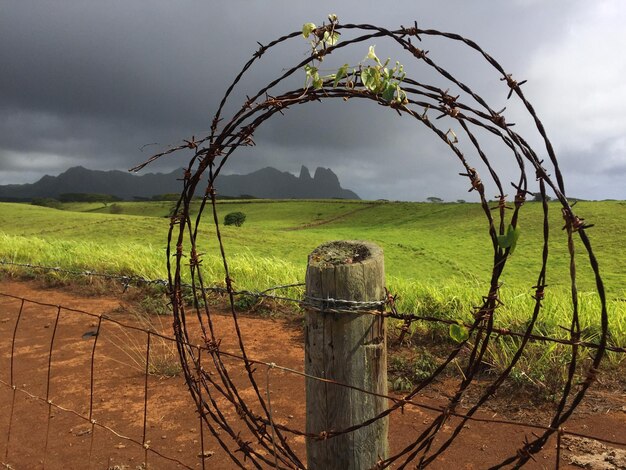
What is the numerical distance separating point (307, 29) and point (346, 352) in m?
1.33

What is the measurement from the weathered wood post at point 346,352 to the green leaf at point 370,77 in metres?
0.70

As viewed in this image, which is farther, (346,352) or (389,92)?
(346,352)

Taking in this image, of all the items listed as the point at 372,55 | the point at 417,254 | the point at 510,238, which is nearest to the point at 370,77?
the point at 372,55

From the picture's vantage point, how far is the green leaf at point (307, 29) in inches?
76.4

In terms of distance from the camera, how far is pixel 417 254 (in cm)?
2119

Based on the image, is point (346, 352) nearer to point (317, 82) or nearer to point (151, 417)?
point (317, 82)

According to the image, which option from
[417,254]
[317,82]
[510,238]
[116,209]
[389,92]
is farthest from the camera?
[116,209]

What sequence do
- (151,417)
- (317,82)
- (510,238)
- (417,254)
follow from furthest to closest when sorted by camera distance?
(417,254)
(151,417)
(317,82)
(510,238)

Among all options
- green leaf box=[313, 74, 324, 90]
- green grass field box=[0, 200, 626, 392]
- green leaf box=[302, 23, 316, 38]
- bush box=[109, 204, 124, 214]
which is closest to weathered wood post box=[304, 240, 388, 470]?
green leaf box=[313, 74, 324, 90]

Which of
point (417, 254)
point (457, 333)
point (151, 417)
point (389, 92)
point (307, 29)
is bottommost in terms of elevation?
point (151, 417)

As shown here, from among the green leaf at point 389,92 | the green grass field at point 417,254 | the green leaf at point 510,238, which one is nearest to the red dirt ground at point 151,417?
the green grass field at point 417,254

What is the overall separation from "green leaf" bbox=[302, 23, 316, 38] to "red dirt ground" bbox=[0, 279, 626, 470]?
2350 millimetres

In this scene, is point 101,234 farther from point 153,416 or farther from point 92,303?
point 153,416

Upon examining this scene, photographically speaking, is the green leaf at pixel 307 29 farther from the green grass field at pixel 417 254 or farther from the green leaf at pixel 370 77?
the green grass field at pixel 417 254
